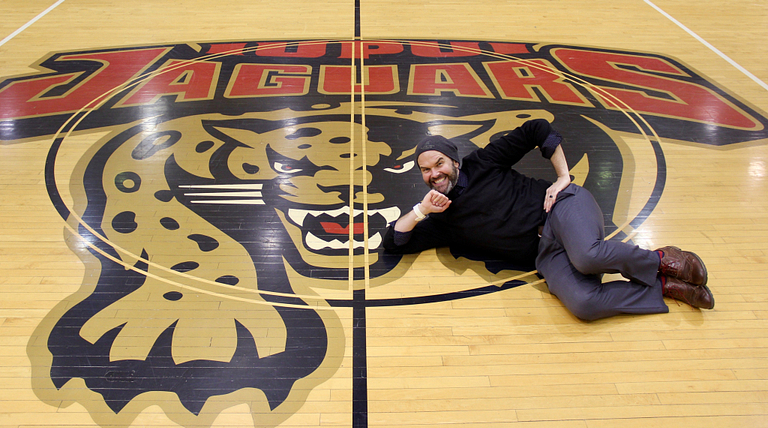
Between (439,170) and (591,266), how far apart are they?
2.67 feet

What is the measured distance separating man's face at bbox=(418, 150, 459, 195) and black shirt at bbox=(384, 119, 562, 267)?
0.06 m

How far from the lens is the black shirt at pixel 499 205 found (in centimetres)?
260

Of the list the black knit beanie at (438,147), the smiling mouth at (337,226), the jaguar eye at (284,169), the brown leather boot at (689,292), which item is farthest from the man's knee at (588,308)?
the jaguar eye at (284,169)

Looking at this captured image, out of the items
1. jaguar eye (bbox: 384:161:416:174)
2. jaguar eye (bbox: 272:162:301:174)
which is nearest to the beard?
jaguar eye (bbox: 384:161:416:174)

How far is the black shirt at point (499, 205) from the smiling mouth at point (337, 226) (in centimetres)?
26

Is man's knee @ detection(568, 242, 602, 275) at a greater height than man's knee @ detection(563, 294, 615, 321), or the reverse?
man's knee @ detection(568, 242, 602, 275)

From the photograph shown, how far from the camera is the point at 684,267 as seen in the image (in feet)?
7.97

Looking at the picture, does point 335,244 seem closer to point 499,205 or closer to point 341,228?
point 341,228

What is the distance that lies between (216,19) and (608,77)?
4.31m

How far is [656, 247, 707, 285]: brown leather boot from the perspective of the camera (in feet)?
7.92

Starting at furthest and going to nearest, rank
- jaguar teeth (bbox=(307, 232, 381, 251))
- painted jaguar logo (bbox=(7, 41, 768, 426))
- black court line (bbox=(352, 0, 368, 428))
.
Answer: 1. jaguar teeth (bbox=(307, 232, 381, 251))
2. painted jaguar logo (bbox=(7, 41, 768, 426))
3. black court line (bbox=(352, 0, 368, 428))

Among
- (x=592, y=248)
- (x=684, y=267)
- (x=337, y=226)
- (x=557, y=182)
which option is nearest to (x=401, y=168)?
(x=337, y=226)

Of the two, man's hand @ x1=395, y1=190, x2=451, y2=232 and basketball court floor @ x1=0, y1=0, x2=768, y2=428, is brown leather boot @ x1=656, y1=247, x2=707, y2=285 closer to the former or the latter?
basketball court floor @ x1=0, y1=0, x2=768, y2=428

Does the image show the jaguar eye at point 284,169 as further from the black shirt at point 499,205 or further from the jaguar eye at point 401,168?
the black shirt at point 499,205
